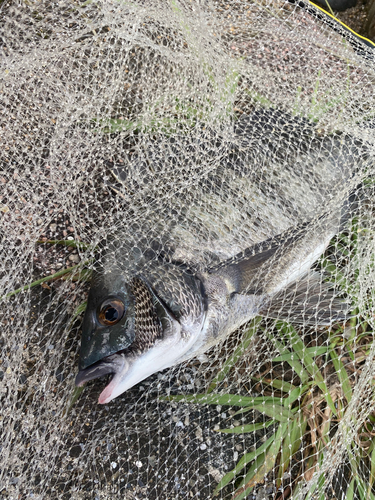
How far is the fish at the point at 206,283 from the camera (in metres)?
1.45

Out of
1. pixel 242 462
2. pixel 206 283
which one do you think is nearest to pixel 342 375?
pixel 242 462

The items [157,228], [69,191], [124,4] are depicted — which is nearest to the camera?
[157,228]

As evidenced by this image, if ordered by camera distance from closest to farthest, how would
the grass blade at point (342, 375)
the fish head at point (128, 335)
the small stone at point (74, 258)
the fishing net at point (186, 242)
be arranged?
1. the fish head at point (128, 335)
2. the fishing net at point (186, 242)
3. the grass blade at point (342, 375)
4. the small stone at point (74, 258)

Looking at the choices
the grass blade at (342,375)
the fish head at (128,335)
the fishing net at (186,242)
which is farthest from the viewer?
the grass blade at (342,375)

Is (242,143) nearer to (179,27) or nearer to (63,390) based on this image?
(179,27)

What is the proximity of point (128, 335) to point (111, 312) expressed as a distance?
0.43ft

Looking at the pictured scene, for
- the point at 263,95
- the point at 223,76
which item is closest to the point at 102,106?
the point at 223,76

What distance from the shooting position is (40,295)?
196 centimetres

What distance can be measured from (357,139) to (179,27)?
1.16 m

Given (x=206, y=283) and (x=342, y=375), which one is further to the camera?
(x=342, y=375)

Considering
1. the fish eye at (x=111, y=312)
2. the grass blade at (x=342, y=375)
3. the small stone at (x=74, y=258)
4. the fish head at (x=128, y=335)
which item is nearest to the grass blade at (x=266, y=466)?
the grass blade at (x=342, y=375)

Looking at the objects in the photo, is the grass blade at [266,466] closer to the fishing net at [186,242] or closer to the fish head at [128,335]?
the fishing net at [186,242]

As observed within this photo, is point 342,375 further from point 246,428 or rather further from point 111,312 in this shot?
point 111,312

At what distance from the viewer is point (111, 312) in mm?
1498
